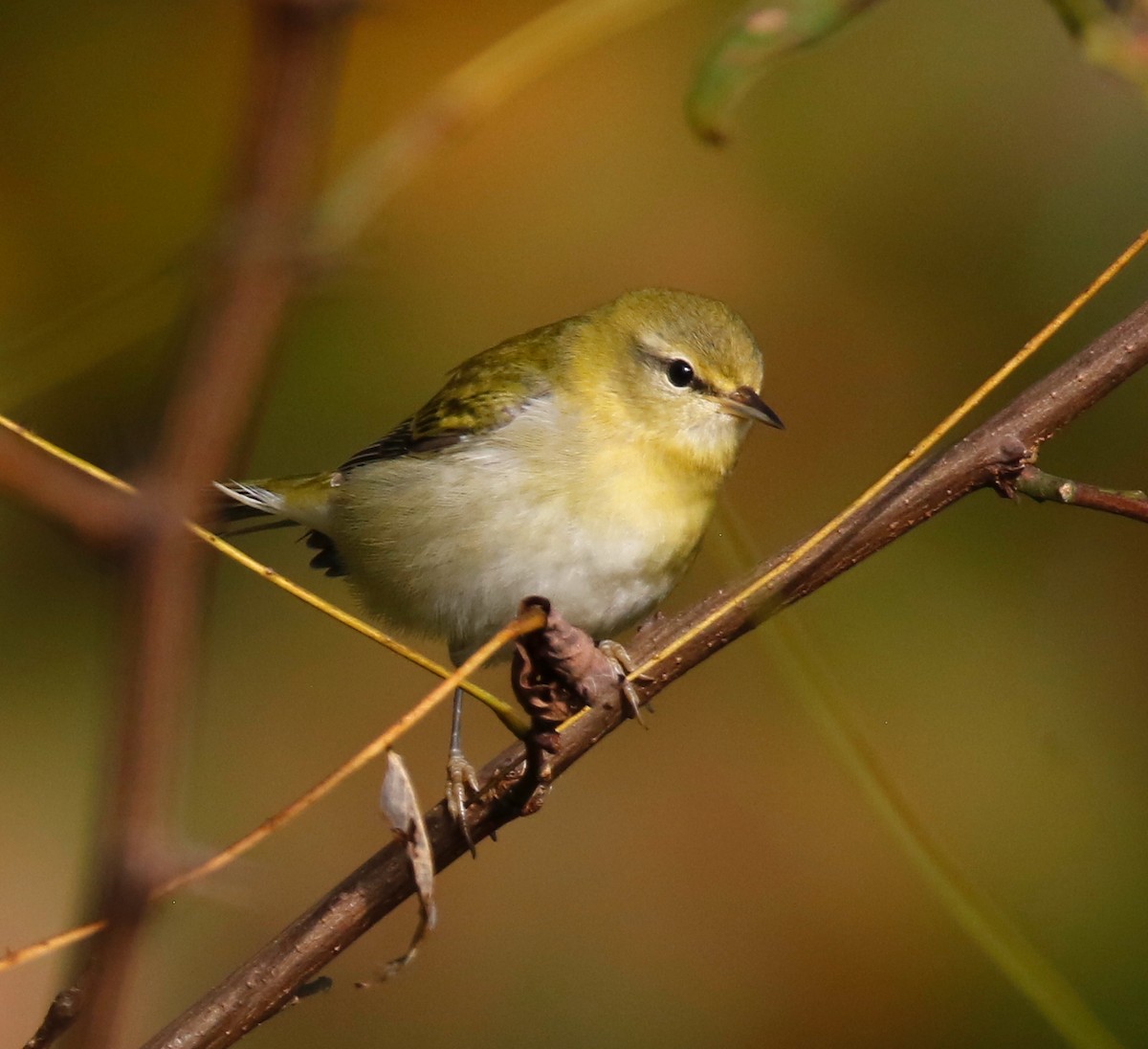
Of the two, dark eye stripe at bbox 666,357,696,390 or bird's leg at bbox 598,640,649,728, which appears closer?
bird's leg at bbox 598,640,649,728

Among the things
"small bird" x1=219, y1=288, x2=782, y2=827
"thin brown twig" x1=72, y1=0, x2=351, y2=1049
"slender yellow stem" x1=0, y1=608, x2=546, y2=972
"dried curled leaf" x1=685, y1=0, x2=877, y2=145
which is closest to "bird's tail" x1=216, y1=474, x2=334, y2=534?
"small bird" x1=219, y1=288, x2=782, y2=827

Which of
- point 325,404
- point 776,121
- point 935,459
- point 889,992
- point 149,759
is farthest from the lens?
point 776,121

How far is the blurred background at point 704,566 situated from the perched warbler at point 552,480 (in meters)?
0.30

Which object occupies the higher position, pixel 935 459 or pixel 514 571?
pixel 514 571

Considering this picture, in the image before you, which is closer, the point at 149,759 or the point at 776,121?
the point at 149,759

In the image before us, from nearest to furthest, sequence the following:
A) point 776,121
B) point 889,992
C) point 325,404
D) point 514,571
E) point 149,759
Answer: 1. point 149,759
2. point 514,571
3. point 889,992
4. point 325,404
5. point 776,121

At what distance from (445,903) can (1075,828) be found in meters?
1.50

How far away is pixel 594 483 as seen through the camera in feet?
9.87

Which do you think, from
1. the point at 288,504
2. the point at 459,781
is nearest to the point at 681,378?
the point at 288,504

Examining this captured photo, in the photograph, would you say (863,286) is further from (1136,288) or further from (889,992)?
(889,992)

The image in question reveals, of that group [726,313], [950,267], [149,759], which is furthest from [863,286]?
[149,759]

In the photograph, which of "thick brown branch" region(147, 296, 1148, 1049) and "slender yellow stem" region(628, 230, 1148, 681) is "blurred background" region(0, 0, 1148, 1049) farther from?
"slender yellow stem" region(628, 230, 1148, 681)

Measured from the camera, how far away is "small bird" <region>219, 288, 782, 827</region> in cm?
297

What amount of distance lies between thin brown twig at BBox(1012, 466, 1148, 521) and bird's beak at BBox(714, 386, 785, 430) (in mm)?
1556
